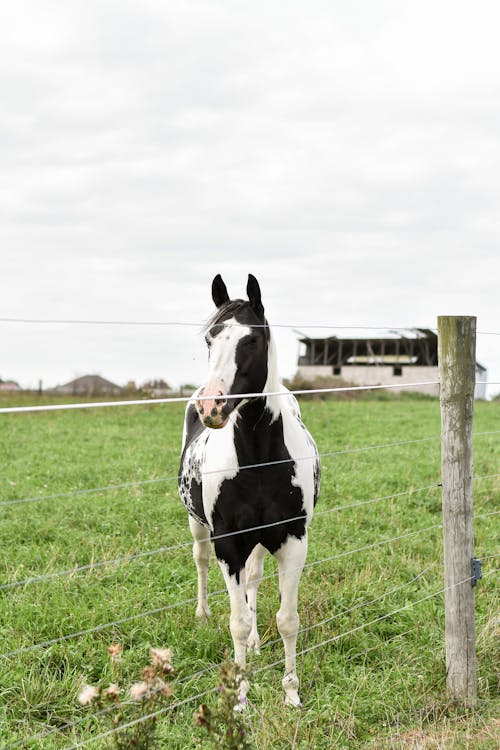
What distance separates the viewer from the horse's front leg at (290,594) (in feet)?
14.3

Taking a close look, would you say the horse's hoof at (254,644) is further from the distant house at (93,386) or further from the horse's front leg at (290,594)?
the distant house at (93,386)

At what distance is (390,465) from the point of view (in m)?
11.9

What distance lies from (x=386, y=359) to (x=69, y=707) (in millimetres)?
40259

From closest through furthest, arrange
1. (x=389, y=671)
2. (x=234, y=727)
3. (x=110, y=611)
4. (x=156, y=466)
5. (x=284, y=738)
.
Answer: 1. (x=234, y=727)
2. (x=284, y=738)
3. (x=389, y=671)
4. (x=110, y=611)
5. (x=156, y=466)

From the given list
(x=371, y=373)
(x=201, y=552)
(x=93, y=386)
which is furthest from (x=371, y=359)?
(x=201, y=552)

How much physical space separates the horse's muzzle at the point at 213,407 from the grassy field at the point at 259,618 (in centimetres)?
41

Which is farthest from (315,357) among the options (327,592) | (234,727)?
(234,727)

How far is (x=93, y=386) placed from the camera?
27.7 m

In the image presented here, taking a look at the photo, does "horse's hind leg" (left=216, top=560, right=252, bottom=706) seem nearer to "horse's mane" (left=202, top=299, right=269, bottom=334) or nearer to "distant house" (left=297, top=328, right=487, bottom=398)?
"horse's mane" (left=202, top=299, right=269, bottom=334)

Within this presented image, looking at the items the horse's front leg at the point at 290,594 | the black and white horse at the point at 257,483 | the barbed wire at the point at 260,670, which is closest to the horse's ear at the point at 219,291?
the black and white horse at the point at 257,483

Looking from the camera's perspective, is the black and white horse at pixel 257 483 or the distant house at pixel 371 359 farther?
the distant house at pixel 371 359

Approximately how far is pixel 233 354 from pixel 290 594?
1.63 m

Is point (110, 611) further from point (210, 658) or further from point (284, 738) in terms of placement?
point (284, 738)

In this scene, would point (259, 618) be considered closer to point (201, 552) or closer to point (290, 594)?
point (201, 552)
